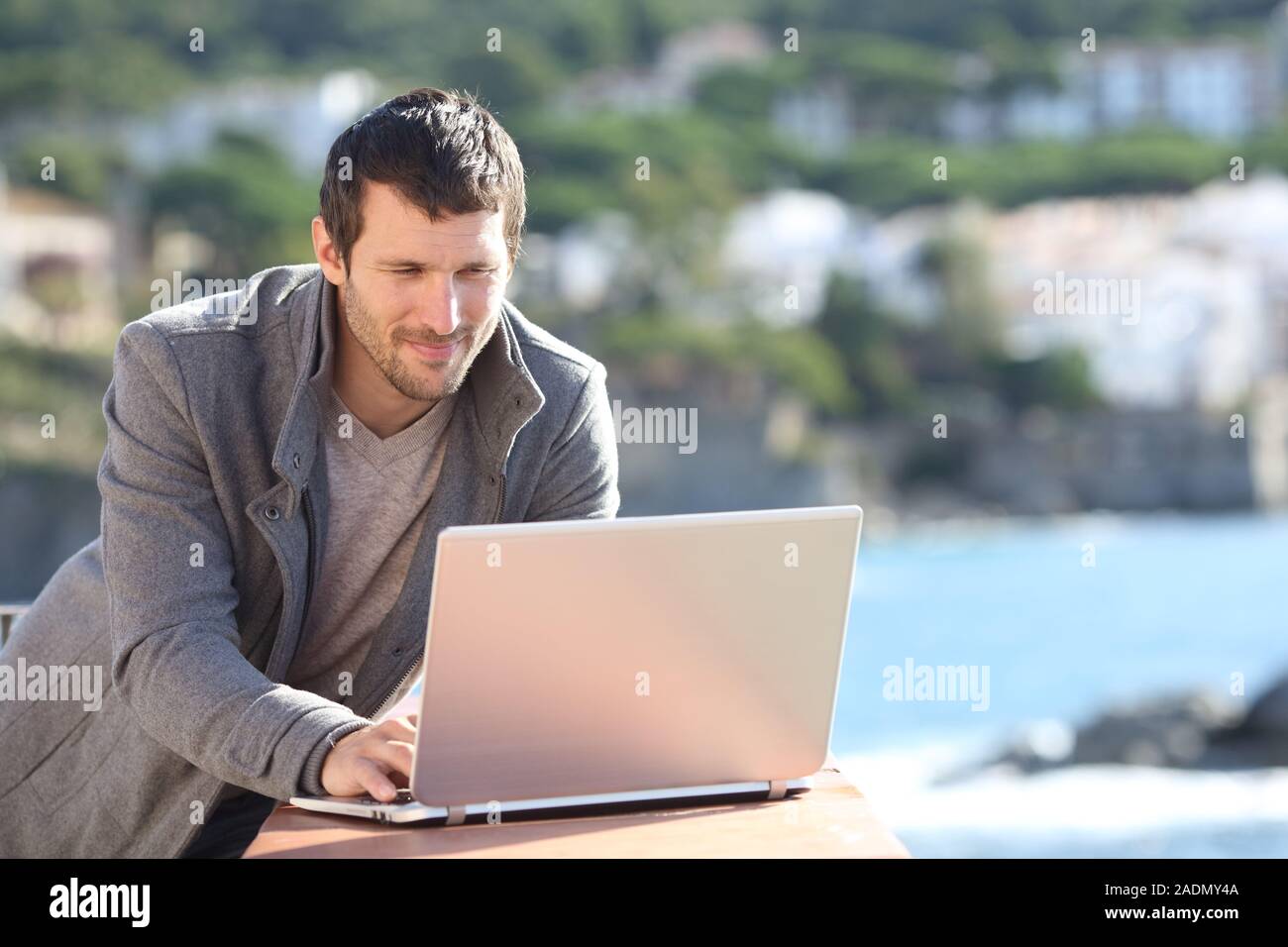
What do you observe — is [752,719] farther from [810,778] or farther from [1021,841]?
[1021,841]

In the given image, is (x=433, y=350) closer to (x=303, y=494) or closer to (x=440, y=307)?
(x=440, y=307)

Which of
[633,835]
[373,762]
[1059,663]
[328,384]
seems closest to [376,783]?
[373,762]

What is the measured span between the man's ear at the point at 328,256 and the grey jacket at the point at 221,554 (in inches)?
1.5

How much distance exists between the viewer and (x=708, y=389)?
32.8 meters

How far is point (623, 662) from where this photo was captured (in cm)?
105

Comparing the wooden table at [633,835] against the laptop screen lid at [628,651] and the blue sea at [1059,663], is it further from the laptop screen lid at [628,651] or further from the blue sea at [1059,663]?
the blue sea at [1059,663]

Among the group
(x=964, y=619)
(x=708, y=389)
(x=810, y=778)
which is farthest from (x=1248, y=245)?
(x=810, y=778)

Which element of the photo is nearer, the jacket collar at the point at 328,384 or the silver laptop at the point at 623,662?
the silver laptop at the point at 623,662

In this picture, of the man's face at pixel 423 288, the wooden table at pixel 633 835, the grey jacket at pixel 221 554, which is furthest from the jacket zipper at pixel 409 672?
the wooden table at pixel 633 835

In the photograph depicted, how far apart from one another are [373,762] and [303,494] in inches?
11.2

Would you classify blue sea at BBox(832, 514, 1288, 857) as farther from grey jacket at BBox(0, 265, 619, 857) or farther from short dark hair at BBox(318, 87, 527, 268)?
short dark hair at BBox(318, 87, 527, 268)

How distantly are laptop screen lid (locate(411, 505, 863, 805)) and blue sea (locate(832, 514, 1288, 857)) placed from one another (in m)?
3.28

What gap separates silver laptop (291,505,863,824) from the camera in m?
1.01

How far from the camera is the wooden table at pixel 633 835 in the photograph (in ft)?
3.24
